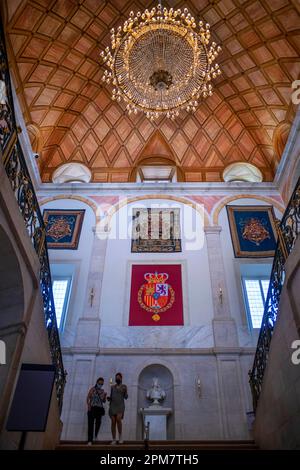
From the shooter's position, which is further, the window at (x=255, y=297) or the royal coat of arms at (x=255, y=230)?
the royal coat of arms at (x=255, y=230)

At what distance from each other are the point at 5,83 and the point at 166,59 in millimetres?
5165

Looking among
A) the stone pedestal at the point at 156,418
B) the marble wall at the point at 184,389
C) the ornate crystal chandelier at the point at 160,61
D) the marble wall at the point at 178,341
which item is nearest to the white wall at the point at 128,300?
the marble wall at the point at 178,341

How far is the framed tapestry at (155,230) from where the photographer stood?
1189 cm

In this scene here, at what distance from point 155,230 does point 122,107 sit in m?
5.23

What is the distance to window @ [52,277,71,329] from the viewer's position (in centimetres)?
1043

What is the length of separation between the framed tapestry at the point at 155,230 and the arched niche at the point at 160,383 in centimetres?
356

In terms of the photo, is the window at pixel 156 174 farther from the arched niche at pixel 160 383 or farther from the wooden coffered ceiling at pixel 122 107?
the arched niche at pixel 160 383

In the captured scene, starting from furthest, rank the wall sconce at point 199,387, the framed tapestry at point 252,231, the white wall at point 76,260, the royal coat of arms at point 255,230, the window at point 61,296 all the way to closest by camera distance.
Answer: the royal coat of arms at point 255,230
the framed tapestry at point 252,231
the window at point 61,296
the white wall at point 76,260
the wall sconce at point 199,387

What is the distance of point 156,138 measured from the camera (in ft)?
49.5

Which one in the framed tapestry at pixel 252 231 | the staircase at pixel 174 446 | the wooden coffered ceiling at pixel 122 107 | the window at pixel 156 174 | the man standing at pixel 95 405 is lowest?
the staircase at pixel 174 446

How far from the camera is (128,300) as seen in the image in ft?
35.1

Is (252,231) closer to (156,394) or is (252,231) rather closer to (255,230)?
(255,230)

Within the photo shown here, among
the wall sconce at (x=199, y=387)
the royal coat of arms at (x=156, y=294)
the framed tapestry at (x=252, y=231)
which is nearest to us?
the wall sconce at (x=199, y=387)
